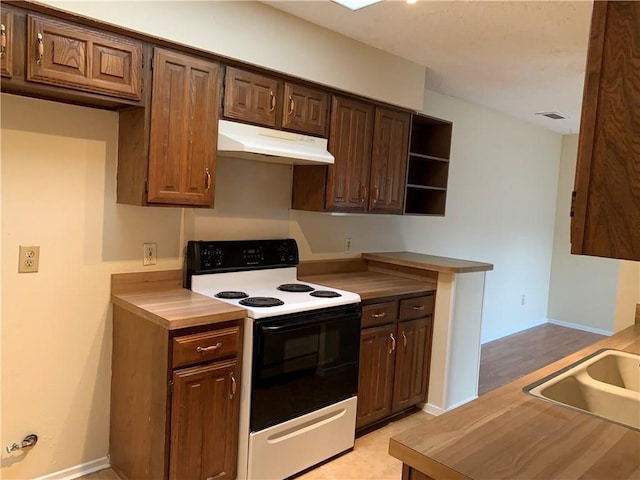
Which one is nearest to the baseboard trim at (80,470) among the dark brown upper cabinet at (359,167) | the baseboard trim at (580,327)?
the dark brown upper cabinet at (359,167)

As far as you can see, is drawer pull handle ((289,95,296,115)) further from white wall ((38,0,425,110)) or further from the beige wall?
the beige wall

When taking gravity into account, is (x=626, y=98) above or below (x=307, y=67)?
below

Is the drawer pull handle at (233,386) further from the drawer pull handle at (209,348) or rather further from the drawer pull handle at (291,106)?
the drawer pull handle at (291,106)

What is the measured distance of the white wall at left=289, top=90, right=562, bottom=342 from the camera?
3.86m

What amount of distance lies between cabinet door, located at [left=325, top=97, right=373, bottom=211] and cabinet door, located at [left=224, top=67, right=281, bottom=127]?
18.8 inches

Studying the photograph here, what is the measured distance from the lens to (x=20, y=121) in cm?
215

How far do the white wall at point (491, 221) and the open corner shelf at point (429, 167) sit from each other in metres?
0.27

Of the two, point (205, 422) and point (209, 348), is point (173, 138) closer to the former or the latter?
point (209, 348)

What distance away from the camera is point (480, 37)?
290cm

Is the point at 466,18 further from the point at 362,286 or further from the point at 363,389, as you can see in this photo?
the point at 363,389

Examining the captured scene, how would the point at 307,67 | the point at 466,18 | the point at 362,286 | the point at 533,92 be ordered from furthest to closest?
the point at 533,92
the point at 362,286
the point at 307,67
the point at 466,18

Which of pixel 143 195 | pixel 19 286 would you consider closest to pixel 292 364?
pixel 143 195

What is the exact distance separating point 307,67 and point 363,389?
77.7 inches

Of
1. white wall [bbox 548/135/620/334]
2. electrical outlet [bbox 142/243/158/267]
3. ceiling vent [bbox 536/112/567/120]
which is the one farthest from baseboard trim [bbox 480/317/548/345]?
electrical outlet [bbox 142/243/158/267]
